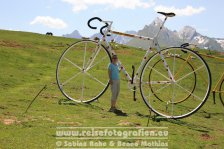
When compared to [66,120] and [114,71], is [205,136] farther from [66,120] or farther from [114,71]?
[66,120]

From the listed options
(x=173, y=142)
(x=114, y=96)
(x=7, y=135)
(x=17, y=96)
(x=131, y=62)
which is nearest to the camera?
(x=7, y=135)

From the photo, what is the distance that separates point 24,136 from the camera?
31.0 feet

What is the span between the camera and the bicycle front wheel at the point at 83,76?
14812mm

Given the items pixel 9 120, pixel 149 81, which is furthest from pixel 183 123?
pixel 9 120

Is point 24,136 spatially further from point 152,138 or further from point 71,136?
point 152,138

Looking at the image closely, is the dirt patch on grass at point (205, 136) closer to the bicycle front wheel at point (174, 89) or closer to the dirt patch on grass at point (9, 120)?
the bicycle front wheel at point (174, 89)

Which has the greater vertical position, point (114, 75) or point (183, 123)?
point (114, 75)

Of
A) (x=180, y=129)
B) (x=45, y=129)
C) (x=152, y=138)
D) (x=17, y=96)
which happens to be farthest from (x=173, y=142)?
(x=17, y=96)

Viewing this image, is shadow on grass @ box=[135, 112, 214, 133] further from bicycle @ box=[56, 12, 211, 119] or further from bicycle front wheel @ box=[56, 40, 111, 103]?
bicycle front wheel @ box=[56, 40, 111, 103]

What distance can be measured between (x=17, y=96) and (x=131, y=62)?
2662 centimetres

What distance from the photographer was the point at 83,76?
585 inches

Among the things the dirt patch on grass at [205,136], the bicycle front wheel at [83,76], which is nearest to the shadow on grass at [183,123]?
the dirt patch on grass at [205,136]

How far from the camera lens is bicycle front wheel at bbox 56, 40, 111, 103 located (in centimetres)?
1481

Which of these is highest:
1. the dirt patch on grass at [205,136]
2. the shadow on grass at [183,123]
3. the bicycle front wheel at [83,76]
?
the bicycle front wheel at [83,76]
